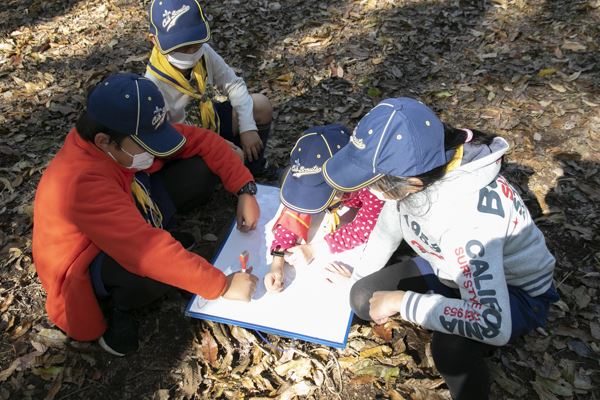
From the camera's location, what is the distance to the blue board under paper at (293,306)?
8.87ft

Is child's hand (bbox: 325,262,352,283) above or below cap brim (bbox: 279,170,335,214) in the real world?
below

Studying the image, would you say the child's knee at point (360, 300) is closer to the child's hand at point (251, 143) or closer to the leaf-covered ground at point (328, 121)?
the leaf-covered ground at point (328, 121)

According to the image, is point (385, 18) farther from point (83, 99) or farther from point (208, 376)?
point (208, 376)

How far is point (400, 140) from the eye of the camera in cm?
187

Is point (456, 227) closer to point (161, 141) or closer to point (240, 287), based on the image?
point (240, 287)

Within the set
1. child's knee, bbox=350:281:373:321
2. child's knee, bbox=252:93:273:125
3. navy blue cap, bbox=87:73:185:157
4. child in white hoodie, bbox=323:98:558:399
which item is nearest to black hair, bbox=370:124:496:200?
child in white hoodie, bbox=323:98:558:399

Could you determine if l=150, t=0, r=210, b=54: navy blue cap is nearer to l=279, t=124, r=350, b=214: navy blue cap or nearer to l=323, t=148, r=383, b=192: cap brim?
l=279, t=124, r=350, b=214: navy blue cap

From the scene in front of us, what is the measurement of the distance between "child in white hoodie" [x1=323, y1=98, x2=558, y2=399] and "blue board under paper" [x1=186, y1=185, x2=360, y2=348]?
1.21 feet

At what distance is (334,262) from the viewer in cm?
304

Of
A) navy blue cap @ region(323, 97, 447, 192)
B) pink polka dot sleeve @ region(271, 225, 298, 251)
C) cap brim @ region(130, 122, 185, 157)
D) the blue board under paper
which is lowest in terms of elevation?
the blue board under paper

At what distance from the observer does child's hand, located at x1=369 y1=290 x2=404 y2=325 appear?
2365 millimetres

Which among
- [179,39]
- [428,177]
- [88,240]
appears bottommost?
[88,240]

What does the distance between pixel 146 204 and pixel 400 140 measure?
1.66 metres

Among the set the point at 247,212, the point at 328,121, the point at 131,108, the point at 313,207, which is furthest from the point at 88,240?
the point at 328,121
